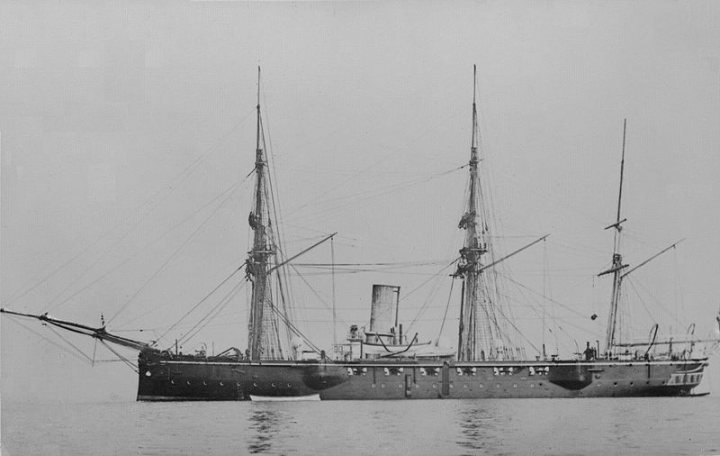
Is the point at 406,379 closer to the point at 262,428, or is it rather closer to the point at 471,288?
the point at 471,288

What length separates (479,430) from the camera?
66.4 ft

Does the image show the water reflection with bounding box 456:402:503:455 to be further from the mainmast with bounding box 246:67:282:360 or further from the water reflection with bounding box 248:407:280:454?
the mainmast with bounding box 246:67:282:360

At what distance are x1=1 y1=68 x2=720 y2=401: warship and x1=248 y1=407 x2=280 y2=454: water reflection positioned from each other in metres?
2.34

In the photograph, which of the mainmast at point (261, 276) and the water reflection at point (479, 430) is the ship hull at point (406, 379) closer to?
the mainmast at point (261, 276)

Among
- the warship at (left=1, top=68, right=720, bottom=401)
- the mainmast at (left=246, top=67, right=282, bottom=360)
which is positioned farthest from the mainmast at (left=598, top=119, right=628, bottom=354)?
the mainmast at (left=246, top=67, right=282, bottom=360)

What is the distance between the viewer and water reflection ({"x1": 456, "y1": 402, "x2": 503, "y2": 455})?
59.0 ft

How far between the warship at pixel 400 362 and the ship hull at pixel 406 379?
28 mm

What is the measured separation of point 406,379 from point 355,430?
9561 millimetres

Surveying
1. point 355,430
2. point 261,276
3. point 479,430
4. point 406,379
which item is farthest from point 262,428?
point 406,379

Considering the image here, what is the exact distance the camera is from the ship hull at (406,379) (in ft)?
92.7

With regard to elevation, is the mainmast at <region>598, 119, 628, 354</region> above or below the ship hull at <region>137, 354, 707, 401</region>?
above

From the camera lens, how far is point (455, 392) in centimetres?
2980

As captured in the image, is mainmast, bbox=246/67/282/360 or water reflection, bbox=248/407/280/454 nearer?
water reflection, bbox=248/407/280/454

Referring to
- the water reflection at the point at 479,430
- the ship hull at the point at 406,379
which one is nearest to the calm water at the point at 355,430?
the water reflection at the point at 479,430
